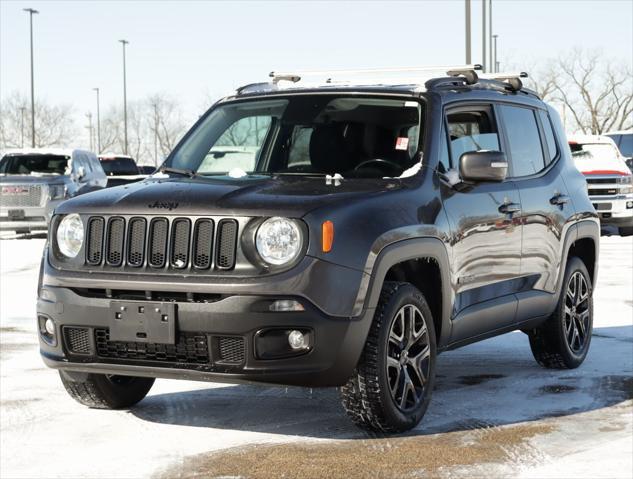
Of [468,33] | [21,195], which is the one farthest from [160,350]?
[468,33]

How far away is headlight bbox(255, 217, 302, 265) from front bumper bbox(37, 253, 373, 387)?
0.13 metres

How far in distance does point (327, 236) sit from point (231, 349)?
2.31 feet

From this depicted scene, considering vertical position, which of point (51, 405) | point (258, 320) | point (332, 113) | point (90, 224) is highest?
point (332, 113)

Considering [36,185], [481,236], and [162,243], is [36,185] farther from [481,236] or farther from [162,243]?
[162,243]

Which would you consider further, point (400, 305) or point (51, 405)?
point (51, 405)

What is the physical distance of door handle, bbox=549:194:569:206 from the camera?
26.2 feet

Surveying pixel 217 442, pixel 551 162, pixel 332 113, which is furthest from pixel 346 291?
pixel 551 162

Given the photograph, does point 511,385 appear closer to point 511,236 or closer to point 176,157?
point 511,236

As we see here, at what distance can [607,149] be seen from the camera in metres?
23.6

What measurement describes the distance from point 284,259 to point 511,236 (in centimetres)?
216

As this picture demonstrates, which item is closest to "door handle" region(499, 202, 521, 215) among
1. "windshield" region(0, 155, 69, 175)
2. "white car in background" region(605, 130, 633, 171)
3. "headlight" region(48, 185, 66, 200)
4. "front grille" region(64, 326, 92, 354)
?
"front grille" region(64, 326, 92, 354)

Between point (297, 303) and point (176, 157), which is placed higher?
point (176, 157)

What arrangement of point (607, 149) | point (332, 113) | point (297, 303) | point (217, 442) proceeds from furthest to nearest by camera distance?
1. point (607, 149)
2. point (332, 113)
3. point (217, 442)
4. point (297, 303)

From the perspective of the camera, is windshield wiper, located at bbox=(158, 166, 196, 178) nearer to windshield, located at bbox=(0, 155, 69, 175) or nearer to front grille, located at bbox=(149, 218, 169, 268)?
front grille, located at bbox=(149, 218, 169, 268)
